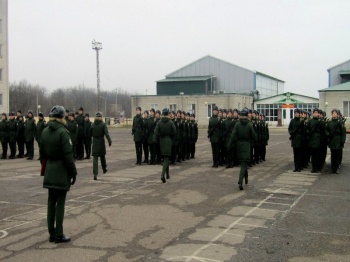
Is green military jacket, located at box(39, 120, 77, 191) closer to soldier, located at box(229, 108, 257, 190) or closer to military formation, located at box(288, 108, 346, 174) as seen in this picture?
soldier, located at box(229, 108, 257, 190)

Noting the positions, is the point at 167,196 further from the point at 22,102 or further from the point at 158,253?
the point at 22,102

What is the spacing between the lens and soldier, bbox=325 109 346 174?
15.1 metres

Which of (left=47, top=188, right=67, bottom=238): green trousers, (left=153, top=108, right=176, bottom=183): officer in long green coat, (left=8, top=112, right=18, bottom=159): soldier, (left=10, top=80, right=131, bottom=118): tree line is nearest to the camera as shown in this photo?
(left=47, top=188, right=67, bottom=238): green trousers

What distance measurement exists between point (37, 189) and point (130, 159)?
27.6ft

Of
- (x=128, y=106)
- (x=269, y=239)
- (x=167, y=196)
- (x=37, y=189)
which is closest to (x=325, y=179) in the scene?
(x=167, y=196)

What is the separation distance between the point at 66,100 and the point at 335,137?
11207 centimetres

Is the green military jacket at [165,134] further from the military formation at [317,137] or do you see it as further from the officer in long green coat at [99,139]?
the military formation at [317,137]

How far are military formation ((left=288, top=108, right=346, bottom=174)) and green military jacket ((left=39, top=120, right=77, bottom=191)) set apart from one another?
10293mm

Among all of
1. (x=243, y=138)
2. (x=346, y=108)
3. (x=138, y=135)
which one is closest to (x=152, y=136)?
(x=138, y=135)

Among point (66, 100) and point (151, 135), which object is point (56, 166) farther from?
point (66, 100)

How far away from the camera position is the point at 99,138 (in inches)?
551

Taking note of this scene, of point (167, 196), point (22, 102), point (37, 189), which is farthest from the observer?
point (22, 102)

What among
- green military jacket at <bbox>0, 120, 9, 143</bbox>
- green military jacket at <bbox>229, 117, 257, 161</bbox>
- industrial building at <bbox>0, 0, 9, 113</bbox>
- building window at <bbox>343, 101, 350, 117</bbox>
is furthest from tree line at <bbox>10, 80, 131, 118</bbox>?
green military jacket at <bbox>229, 117, 257, 161</bbox>

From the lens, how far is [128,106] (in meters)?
132
